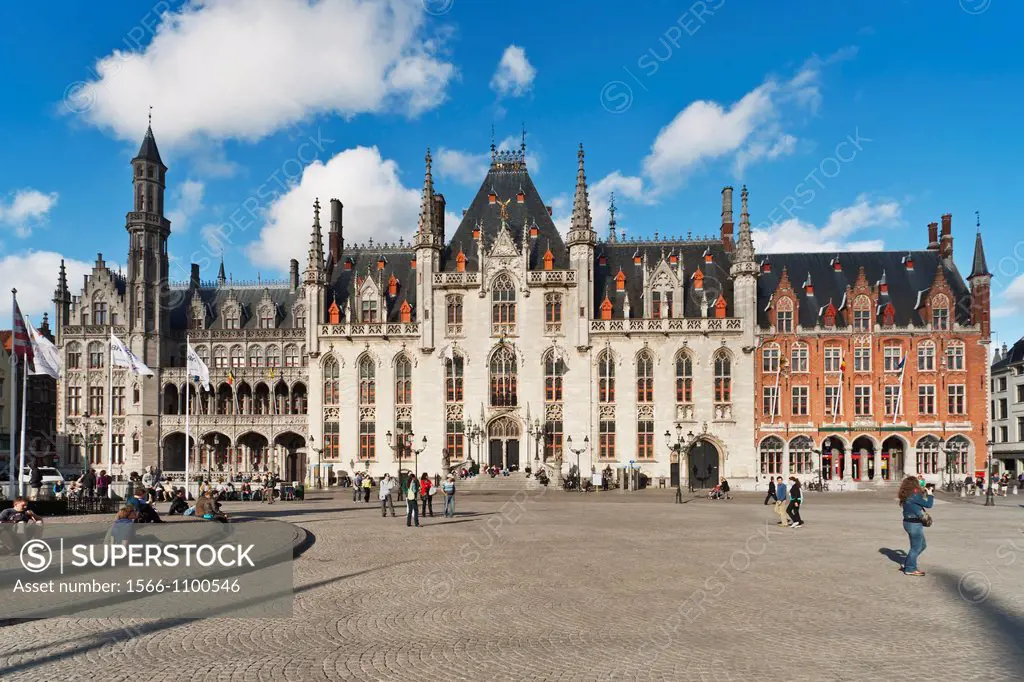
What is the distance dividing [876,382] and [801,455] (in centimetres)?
786

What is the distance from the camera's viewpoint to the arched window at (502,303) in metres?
62.8

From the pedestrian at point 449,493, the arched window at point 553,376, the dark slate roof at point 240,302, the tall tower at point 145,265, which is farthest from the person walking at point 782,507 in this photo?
the tall tower at point 145,265

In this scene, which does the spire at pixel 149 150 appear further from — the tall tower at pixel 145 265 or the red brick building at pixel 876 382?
the red brick building at pixel 876 382

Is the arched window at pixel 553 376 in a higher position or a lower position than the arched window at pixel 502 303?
lower

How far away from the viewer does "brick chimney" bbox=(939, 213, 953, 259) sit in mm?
64438

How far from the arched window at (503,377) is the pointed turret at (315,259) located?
15525 millimetres

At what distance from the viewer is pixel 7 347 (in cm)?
7600

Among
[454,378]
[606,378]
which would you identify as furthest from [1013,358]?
[454,378]

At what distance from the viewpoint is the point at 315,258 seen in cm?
6456

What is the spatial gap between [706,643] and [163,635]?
321 inches

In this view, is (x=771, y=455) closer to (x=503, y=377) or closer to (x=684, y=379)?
(x=684, y=379)

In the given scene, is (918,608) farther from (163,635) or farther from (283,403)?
(283,403)

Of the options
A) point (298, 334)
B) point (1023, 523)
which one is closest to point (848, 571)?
point (1023, 523)

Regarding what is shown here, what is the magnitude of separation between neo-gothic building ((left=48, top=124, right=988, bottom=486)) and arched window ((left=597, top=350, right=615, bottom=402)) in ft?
0.58
